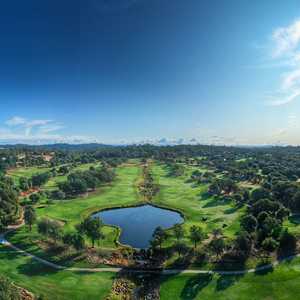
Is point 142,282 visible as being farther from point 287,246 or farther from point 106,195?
point 106,195

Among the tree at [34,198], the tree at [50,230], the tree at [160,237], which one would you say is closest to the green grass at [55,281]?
the tree at [50,230]

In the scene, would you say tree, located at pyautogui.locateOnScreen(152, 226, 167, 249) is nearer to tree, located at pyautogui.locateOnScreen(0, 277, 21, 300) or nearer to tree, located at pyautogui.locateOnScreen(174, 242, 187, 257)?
tree, located at pyautogui.locateOnScreen(174, 242, 187, 257)

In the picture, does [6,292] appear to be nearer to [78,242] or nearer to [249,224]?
[78,242]

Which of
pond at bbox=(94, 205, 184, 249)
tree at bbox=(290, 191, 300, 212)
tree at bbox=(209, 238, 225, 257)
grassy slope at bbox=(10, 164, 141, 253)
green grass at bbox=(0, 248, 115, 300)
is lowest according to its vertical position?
green grass at bbox=(0, 248, 115, 300)

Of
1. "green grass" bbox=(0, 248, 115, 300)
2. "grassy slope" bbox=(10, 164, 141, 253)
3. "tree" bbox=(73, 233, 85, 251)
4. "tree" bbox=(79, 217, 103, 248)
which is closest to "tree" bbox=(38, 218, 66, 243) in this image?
"grassy slope" bbox=(10, 164, 141, 253)

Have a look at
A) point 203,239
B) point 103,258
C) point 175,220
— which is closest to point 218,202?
point 175,220
